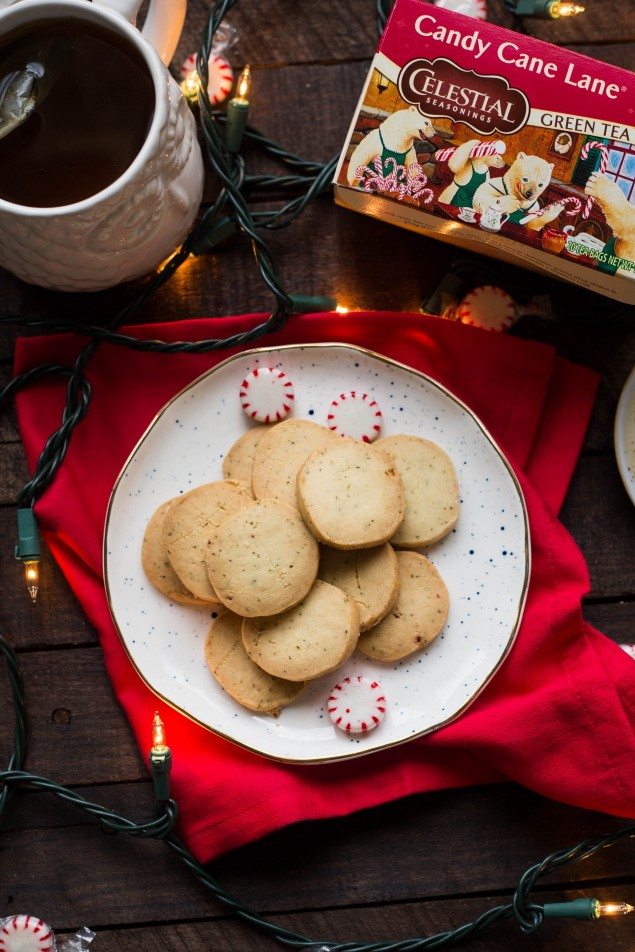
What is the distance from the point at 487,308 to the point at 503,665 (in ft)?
1.46

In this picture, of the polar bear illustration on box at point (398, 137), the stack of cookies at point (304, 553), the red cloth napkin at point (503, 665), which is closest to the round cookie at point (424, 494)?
the stack of cookies at point (304, 553)

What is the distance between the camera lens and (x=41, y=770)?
110cm

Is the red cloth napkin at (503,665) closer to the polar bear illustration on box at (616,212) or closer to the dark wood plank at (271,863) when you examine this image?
the dark wood plank at (271,863)

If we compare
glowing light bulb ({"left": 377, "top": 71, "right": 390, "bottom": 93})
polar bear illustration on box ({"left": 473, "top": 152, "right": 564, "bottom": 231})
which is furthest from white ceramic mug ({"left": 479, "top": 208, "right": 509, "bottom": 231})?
glowing light bulb ({"left": 377, "top": 71, "right": 390, "bottom": 93})

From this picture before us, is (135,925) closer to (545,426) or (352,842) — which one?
(352,842)

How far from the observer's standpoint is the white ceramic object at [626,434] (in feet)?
3.60

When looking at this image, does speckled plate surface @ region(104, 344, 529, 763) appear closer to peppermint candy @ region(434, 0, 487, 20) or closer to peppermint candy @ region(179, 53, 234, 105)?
peppermint candy @ region(179, 53, 234, 105)

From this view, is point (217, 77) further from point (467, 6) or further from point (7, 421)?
point (7, 421)

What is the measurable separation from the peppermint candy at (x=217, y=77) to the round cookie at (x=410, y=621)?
0.64 metres

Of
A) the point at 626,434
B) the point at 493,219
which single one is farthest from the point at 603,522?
the point at 493,219

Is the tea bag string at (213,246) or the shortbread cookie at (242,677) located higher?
the tea bag string at (213,246)

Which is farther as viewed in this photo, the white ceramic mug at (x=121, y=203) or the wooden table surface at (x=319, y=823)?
the wooden table surface at (x=319, y=823)

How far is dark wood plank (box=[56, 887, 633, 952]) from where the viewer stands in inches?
42.6

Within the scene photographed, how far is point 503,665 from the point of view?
1.06 meters
